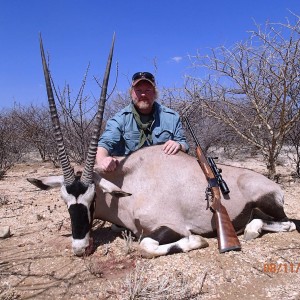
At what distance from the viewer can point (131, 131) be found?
4.50 m

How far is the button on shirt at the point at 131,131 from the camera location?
14.5 feet

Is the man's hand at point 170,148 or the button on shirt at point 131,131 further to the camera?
the button on shirt at point 131,131

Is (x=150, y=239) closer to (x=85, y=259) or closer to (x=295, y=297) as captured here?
(x=85, y=259)

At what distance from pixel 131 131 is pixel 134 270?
192cm

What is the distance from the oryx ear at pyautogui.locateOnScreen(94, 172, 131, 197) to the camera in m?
3.52

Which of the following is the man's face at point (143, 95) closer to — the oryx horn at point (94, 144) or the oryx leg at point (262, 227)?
the oryx horn at point (94, 144)

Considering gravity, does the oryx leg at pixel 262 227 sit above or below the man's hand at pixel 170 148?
below

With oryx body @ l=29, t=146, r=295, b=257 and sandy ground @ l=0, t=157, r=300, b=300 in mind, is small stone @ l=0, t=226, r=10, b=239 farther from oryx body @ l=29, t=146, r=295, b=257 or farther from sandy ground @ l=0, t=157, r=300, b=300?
oryx body @ l=29, t=146, r=295, b=257

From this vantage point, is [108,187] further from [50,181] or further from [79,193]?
[50,181]

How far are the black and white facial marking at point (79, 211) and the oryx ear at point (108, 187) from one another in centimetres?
23

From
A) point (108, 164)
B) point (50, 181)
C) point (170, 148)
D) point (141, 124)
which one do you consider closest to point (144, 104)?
point (141, 124)

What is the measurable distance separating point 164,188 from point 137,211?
0.36 m

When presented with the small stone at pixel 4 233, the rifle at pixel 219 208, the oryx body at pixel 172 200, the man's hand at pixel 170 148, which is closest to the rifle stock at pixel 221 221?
the rifle at pixel 219 208

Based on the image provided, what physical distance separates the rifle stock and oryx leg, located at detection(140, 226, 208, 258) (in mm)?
218
